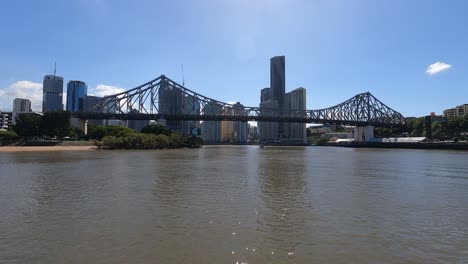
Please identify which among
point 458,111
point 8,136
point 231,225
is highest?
point 458,111

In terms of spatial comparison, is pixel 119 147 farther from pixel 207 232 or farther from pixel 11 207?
pixel 207 232

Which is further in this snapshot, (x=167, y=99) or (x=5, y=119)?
(x=5, y=119)

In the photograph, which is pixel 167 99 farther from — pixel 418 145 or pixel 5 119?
pixel 418 145

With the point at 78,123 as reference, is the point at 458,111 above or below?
above

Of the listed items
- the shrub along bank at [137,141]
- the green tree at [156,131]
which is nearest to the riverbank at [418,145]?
the shrub along bank at [137,141]

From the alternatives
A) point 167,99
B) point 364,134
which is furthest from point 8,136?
point 364,134

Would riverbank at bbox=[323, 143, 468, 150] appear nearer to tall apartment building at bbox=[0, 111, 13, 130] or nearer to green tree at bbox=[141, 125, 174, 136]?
green tree at bbox=[141, 125, 174, 136]

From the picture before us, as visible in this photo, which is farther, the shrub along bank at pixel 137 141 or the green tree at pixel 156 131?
the green tree at pixel 156 131

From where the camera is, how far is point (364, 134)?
149375mm

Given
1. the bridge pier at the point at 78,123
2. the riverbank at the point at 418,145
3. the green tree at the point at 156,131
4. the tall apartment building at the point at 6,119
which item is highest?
the tall apartment building at the point at 6,119

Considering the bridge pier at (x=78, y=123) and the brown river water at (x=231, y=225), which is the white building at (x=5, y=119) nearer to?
the bridge pier at (x=78, y=123)

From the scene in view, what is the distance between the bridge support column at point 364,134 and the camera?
146 metres

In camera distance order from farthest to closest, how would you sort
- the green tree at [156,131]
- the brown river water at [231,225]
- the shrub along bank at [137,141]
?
the green tree at [156,131], the shrub along bank at [137,141], the brown river water at [231,225]

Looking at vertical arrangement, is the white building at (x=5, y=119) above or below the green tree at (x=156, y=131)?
above
